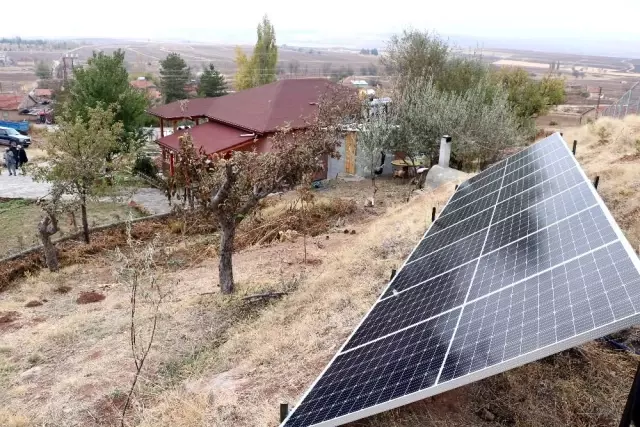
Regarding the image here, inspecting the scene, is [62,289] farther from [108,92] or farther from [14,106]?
[14,106]

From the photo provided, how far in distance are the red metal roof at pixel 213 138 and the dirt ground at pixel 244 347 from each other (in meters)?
7.72

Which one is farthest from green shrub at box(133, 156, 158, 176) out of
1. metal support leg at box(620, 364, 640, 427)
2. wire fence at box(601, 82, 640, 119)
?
metal support leg at box(620, 364, 640, 427)

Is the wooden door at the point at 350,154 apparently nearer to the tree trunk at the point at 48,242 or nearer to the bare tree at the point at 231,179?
the bare tree at the point at 231,179

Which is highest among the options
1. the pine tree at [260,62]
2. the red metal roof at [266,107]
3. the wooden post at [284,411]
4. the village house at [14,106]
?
the pine tree at [260,62]

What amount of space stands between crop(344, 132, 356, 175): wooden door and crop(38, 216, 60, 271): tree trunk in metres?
14.6

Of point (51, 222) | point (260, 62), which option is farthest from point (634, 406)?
point (260, 62)

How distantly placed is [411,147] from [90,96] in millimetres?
17209

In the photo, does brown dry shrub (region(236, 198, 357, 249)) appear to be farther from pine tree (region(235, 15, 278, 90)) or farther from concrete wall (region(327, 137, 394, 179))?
pine tree (region(235, 15, 278, 90))

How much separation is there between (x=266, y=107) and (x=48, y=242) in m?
13.8

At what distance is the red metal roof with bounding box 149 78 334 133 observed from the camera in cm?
2544

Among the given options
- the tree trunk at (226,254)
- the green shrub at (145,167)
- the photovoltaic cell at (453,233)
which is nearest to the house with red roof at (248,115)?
the green shrub at (145,167)

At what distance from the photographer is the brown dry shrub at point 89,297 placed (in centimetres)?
1362

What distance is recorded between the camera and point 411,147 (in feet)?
75.5

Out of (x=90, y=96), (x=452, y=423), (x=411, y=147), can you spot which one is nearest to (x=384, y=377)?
(x=452, y=423)
